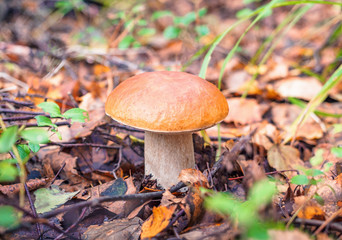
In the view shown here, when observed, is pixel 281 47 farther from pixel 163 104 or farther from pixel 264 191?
pixel 264 191

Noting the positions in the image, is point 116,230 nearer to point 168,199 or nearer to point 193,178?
point 168,199

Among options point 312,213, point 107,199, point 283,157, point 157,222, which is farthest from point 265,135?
point 107,199

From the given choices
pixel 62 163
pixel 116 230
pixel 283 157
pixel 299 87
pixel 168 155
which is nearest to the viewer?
pixel 116 230

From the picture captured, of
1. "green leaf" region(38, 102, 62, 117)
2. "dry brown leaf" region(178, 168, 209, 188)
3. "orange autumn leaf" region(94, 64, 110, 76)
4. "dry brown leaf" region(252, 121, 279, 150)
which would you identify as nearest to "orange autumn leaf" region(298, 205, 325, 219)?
"dry brown leaf" region(178, 168, 209, 188)

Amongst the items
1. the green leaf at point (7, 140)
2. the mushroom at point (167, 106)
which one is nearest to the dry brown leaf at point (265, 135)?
the mushroom at point (167, 106)

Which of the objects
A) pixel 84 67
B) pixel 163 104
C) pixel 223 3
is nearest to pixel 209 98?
pixel 163 104
